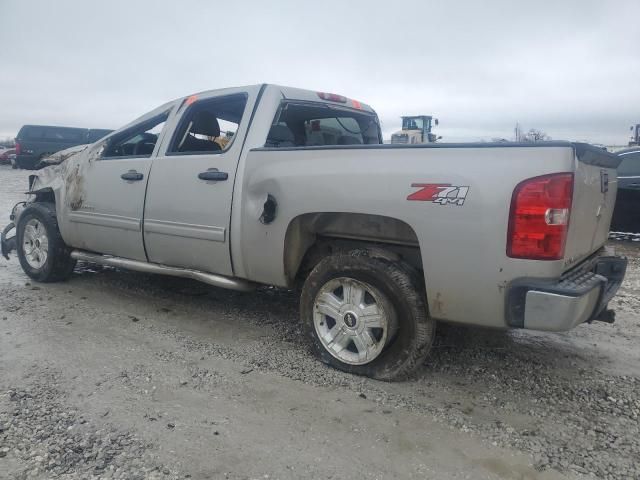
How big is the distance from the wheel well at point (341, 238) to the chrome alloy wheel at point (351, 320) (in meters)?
0.28

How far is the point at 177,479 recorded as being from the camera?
2186mm

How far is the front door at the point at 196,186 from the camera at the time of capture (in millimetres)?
3662

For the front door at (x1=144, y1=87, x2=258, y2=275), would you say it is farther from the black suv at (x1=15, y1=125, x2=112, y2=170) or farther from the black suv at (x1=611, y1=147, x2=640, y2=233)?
the black suv at (x1=15, y1=125, x2=112, y2=170)

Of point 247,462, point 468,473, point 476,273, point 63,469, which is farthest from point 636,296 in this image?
point 63,469

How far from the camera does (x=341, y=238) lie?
341 cm

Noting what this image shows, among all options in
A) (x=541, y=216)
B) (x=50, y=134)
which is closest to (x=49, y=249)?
(x=541, y=216)

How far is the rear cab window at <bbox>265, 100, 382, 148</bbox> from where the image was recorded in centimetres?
392

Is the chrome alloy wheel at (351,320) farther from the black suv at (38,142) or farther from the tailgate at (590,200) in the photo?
the black suv at (38,142)

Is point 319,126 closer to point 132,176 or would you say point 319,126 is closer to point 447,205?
point 132,176

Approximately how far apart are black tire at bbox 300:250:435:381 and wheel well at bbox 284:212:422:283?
0.40ft

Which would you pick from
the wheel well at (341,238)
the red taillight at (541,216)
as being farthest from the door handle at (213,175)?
the red taillight at (541,216)

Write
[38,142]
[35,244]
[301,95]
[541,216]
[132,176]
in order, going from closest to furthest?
[541,216]
[301,95]
[132,176]
[35,244]
[38,142]

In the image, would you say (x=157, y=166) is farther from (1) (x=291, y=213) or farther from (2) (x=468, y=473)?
(2) (x=468, y=473)

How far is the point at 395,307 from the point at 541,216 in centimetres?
98
